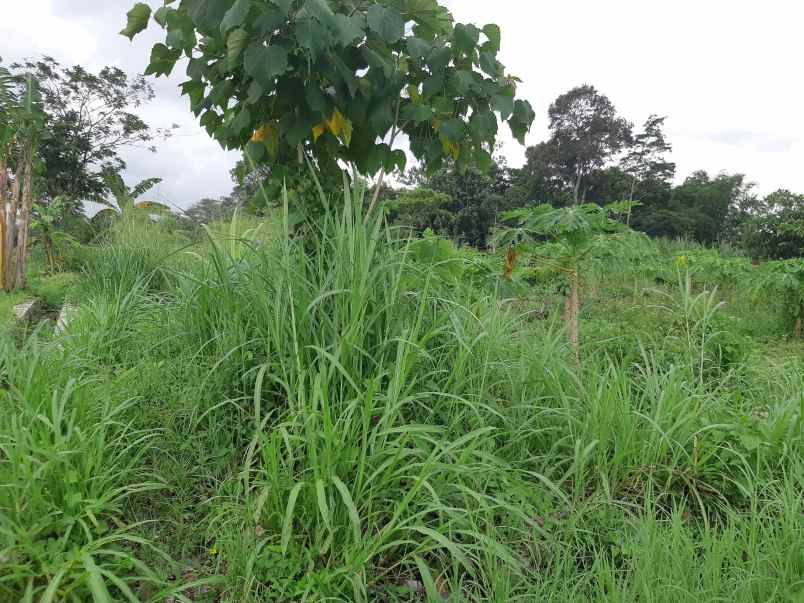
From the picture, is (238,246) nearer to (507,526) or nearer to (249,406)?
(249,406)

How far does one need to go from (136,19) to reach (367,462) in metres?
2.43

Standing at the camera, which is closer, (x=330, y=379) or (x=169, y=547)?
(x=169, y=547)

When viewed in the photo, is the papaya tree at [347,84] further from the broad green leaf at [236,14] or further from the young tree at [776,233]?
the young tree at [776,233]

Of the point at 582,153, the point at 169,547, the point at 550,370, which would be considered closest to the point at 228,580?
the point at 169,547

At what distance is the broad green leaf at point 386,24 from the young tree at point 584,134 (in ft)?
124

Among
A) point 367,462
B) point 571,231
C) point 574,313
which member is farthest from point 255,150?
point 574,313

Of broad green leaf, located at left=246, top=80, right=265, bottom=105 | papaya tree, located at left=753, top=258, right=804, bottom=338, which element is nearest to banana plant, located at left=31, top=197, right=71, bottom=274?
broad green leaf, located at left=246, top=80, right=265, bottom=105

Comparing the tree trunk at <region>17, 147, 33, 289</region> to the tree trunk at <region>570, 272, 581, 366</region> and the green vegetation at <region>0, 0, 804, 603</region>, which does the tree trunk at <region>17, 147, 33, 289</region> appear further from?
the tree trunk at <region>570, 272, 581, 366</region>

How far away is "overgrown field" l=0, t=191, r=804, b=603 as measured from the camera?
155cm

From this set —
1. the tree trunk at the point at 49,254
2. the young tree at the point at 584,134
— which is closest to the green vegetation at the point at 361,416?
the tree trunk at the point at 49,254

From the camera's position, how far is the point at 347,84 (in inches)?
93.4

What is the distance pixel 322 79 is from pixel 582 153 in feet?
126

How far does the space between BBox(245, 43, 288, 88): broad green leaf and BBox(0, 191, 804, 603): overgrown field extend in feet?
1.99

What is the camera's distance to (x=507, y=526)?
1729mm
